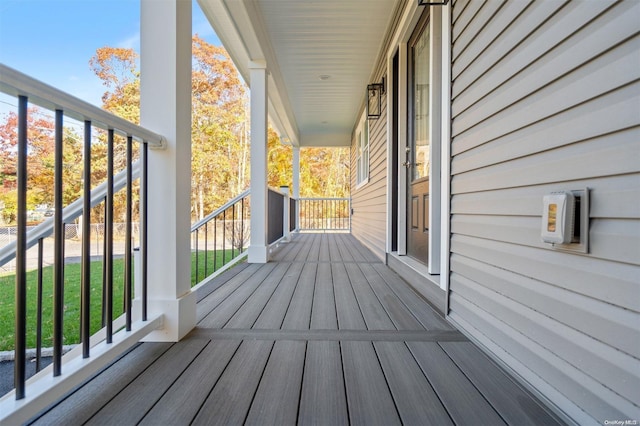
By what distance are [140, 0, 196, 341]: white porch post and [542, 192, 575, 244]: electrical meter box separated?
1481 millimetres

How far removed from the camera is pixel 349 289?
8.09 ft

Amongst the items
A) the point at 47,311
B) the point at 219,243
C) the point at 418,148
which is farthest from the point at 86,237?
the point at 219,243

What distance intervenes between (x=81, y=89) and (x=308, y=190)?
10088 mm

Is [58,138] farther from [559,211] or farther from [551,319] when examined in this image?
[551,319]

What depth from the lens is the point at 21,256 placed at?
2.75ft

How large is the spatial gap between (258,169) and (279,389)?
300 cm

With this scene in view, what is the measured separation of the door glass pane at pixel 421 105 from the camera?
252cm

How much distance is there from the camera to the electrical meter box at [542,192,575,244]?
2.95ft

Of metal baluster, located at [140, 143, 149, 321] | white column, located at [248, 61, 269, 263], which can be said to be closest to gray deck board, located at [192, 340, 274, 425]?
metal baluster, located at [140, 143, 149, 321]

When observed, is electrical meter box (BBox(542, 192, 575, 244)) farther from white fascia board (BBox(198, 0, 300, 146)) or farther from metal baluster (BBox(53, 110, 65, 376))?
white fascia board (BBox(198, 0, 300, 146))

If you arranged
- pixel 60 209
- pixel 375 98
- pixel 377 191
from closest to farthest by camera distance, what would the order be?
pixel 60 209, pixel 377 191, pixel 375 98

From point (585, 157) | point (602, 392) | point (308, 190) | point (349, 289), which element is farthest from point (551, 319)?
point (308, 190)

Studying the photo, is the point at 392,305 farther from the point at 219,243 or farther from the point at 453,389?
the point at 219,243

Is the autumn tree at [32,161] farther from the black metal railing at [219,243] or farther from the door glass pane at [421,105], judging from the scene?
the door glass pane at [421,105]
